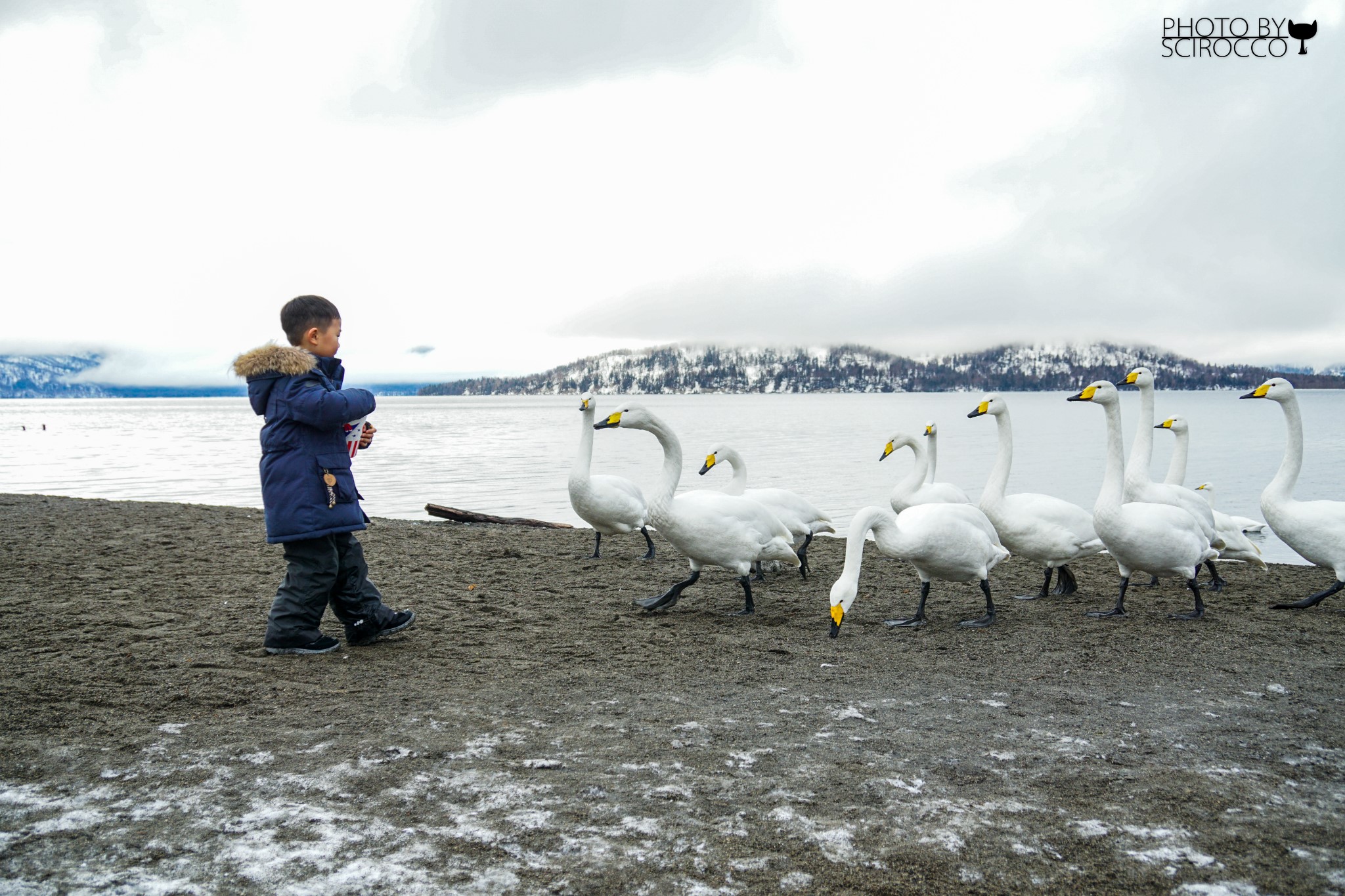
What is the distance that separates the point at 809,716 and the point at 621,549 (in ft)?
26.1

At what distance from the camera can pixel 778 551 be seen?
27.7 feet

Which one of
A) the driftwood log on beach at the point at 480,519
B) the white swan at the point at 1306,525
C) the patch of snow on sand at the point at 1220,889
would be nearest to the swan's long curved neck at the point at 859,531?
the patch of snow on sand at the point at 1220,889

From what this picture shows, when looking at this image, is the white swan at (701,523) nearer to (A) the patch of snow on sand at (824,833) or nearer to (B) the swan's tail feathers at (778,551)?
(B) the swan's tail feathers at (778,551)

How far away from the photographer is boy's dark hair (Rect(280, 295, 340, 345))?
609 cm

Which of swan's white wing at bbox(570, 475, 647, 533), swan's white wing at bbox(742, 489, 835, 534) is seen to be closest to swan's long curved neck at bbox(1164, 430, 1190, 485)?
swan's white wing at bbox(742, 489, 835, 534)

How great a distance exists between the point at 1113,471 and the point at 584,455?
246 inches

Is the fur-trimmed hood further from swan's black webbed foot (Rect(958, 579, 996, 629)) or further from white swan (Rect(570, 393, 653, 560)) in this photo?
swan's black webbed foot (Rect(958, 579, 996, 629))

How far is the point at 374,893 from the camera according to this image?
3.04 meters

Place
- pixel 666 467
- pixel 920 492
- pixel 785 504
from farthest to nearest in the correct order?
1. pixel 920 492
2. pixel 785 504
3. pixel 666 467

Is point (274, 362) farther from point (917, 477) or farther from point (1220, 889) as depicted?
point (917, 477)

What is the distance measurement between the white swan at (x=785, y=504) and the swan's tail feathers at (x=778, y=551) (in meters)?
1.12

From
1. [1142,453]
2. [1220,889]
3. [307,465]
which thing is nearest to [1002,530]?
[1142,453]

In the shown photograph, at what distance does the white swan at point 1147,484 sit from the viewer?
988 cm

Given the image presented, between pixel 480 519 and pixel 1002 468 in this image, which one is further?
pixel 480 519
